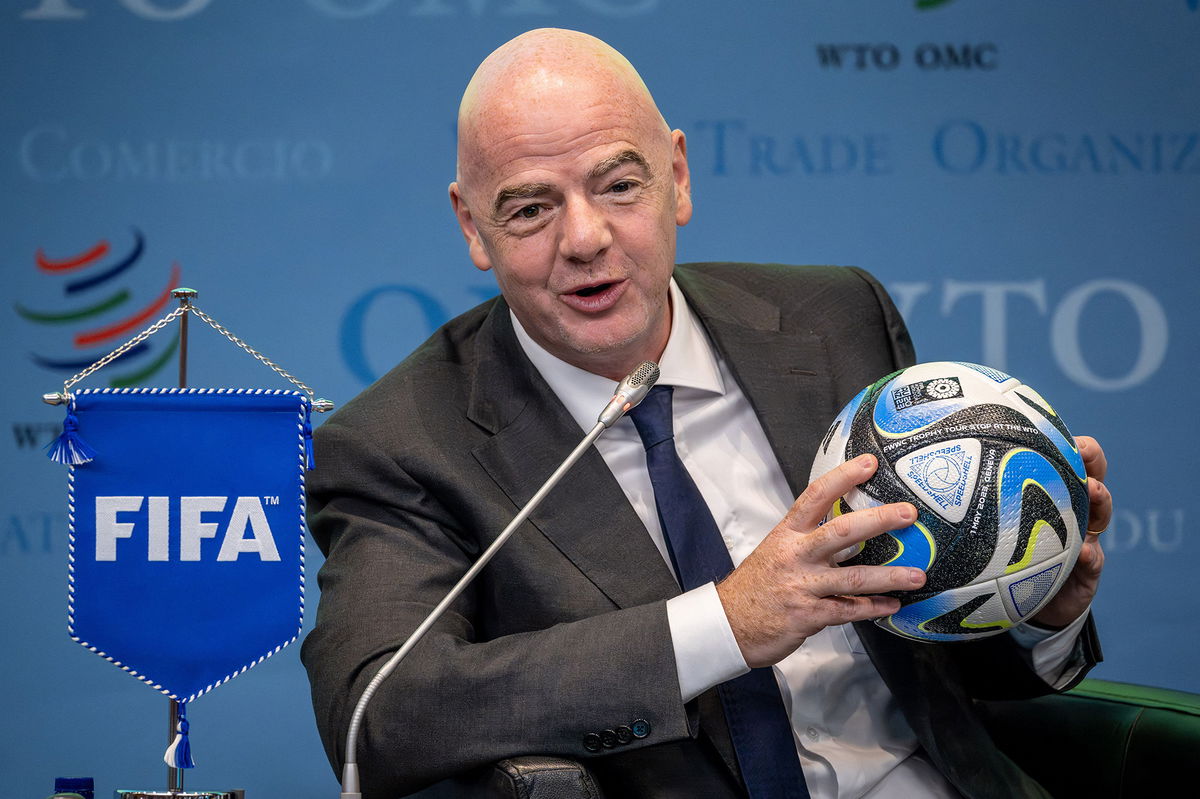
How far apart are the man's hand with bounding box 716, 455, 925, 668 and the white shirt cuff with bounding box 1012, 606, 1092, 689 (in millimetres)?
480

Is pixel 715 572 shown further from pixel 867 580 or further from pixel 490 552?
pixel 490 552

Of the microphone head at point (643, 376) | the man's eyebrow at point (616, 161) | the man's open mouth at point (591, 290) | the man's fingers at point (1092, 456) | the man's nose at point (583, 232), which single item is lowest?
the man's fingers at point (1092, 456)

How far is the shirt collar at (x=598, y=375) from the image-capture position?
2.27 metres

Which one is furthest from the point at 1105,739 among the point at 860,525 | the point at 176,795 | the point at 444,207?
the point at 444,207

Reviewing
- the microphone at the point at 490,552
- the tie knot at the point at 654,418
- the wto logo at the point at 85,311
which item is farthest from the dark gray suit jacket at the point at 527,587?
the wto logo at the point at 85,311

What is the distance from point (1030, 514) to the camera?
1.66 m

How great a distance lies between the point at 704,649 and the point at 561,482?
17.5 inches

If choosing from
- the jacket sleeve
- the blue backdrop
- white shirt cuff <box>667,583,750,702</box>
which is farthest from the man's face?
the blue backdrop

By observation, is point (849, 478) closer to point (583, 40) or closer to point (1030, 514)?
point (1030, 514)

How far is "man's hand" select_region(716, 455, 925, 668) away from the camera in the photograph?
1.65 metres

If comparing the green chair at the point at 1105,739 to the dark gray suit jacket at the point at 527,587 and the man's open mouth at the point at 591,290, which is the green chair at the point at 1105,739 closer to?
the dark gray suit jacket at the point at 527,587

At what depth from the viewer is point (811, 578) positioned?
1699mm

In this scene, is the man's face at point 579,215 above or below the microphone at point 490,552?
above

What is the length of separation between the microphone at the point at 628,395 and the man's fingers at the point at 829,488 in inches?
10.2
